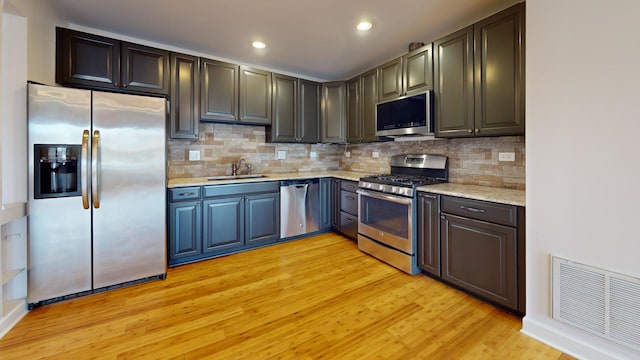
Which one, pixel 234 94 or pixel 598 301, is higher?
pixel 234 94

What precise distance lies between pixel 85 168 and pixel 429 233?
3.01 meters

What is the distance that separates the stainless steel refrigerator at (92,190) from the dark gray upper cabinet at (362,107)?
243 centimetres

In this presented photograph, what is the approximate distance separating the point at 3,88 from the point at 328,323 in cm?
282

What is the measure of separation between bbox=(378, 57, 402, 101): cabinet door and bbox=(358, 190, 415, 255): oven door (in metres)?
1.23

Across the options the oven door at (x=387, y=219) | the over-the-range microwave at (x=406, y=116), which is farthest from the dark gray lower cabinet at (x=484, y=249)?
the over-the-range microwave at (x=406, y=116)

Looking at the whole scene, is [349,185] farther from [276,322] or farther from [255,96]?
[276,322]

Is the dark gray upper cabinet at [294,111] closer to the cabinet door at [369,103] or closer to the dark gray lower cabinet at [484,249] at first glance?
the cabinet door at [369,103]

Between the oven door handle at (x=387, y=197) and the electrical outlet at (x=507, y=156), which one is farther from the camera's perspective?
the oven door handle at (x=387, y=197)

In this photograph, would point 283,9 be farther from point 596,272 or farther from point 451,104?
point 596,272

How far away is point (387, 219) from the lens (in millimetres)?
2838

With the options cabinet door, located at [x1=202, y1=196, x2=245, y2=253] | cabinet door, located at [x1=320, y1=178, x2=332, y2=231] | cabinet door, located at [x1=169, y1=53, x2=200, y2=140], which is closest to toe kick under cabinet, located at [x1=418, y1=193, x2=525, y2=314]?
cabinet door, located at [x1=320, y1=178, x2=332, y2=231]

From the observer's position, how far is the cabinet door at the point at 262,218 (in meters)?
3.23

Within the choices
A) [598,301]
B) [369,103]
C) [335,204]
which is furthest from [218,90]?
[598,301]

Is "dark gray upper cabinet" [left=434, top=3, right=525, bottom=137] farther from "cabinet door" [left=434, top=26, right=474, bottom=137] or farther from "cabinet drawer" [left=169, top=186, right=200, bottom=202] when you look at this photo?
"cabinet drawer" [left=169, top=186, right=200, bottom=202]
